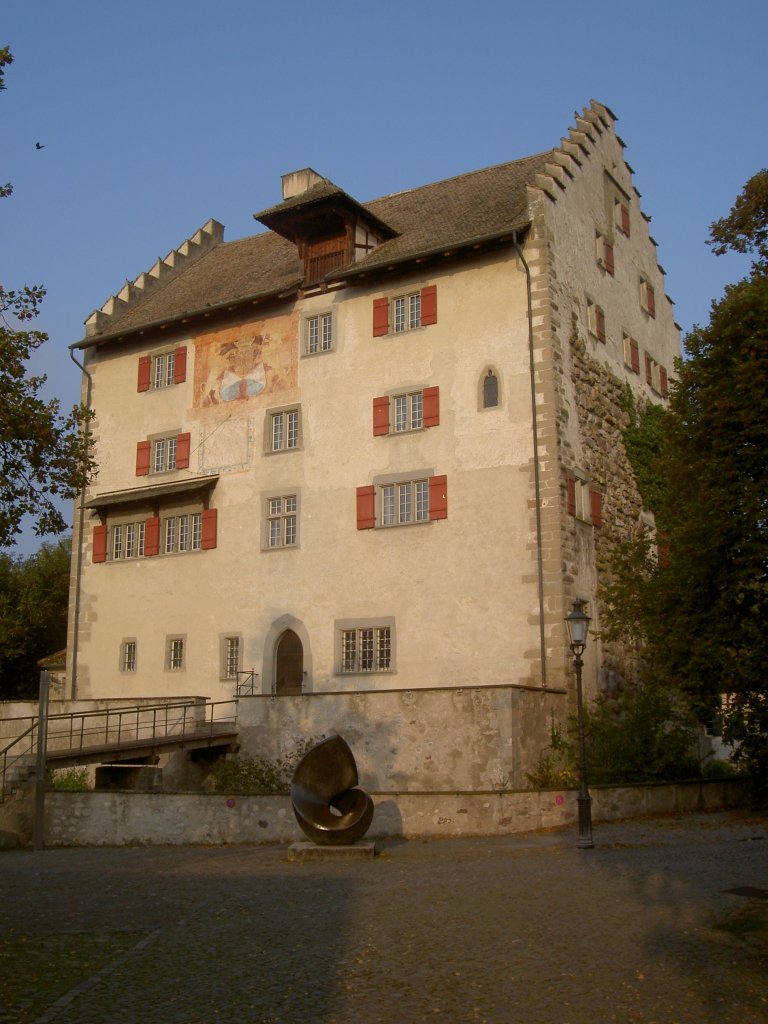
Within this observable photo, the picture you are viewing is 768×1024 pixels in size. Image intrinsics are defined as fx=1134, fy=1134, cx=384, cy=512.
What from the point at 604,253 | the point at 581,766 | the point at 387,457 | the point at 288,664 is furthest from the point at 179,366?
the point at 581,766

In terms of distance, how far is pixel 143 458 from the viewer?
3338 cm

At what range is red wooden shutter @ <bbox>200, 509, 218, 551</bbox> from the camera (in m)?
31.3

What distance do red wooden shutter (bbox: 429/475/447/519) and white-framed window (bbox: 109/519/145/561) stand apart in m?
9.81

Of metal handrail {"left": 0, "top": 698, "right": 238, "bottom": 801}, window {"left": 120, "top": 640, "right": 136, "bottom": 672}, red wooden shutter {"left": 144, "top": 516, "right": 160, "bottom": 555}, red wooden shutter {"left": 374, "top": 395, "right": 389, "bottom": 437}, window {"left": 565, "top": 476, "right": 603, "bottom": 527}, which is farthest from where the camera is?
red wooden shutter {"left": 144, "top": 516, "right": 160, "bottom": 555}

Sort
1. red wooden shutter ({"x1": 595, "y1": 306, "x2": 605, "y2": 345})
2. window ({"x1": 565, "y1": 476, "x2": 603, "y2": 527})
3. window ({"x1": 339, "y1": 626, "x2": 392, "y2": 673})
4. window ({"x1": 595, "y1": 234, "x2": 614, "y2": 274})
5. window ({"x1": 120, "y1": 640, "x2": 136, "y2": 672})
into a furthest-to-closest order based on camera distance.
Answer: window ({"x1": 120, "y1": 640, "x2": 136, "y2": 672})
window ({"x1": 595, "y1": 234, "x2": 614, "y2": 274})
red wooden shutter ({"x1": 595, "y1": 306, "x2": 605, "y2": 345})
window ({"x1": 339, "y1": 626, "x2": 392, "y2": 673})
window ({"x1": 565, "y1": 476, "x2": 603, "y2": 527})

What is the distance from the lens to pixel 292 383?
30875 mm

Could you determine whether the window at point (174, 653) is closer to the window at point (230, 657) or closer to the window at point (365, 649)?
the window at point (230, 657)

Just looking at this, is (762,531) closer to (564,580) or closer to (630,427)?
(564,580)

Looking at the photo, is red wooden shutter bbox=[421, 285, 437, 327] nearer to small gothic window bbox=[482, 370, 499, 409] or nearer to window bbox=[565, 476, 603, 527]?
small gothic window bbox=[482, 370, 499, 409]

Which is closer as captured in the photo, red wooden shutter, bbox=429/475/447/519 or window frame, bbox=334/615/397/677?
red wooden shutter, bbox=429/475/447/519

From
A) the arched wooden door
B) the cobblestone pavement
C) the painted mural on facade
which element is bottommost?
the cobblestone pavement

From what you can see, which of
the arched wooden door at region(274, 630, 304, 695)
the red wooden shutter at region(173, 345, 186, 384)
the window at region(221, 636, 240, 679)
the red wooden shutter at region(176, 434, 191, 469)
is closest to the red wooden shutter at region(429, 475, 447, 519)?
the arched wooden door at region(274, 630, 304, 695)

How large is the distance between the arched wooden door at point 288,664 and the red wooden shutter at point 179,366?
8660 millimetres

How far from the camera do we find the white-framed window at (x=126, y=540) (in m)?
32.9
